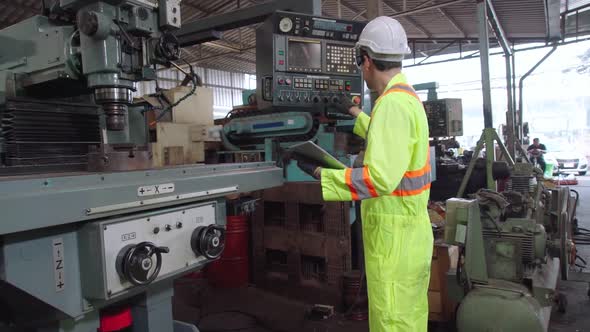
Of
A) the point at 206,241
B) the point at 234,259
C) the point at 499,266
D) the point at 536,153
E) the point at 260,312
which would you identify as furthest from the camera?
the point at 536,153

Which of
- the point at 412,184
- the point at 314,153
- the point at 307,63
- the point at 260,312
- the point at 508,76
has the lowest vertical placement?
the point at 260,312

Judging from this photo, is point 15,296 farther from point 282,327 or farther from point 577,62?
point 577,62

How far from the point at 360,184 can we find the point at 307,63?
1.07m

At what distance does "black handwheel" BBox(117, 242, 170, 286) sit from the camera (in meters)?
0.83

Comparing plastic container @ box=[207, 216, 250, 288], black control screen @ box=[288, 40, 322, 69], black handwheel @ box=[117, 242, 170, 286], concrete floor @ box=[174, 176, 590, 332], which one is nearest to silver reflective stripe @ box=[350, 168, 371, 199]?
black handwheel @ box=[117, 242, 170, 286]

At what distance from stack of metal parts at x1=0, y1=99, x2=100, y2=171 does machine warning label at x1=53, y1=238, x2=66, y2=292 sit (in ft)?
1.42

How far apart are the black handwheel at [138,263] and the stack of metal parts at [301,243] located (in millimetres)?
1624

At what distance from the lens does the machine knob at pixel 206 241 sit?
3.33 ft

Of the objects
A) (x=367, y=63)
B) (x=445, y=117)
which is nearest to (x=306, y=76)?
(x=367, y=63)

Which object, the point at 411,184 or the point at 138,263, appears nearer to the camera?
the point at 138,263

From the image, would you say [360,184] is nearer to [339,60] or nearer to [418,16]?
[339,60]

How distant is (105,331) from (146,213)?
397 mm

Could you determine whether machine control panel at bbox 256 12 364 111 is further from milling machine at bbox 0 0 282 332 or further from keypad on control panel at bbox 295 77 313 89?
milling machine at bbox 0 0 282 332

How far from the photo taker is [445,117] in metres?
3.55
